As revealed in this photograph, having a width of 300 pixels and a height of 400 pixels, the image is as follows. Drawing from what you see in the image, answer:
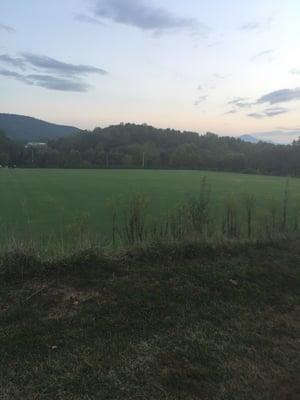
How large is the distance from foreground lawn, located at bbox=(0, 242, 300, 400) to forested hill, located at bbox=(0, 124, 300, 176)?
101 metres

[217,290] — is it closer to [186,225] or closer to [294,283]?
[294,283]

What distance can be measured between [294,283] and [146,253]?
2067mm

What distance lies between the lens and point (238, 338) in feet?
13.4

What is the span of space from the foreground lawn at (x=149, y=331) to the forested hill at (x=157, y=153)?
10089 centimetres

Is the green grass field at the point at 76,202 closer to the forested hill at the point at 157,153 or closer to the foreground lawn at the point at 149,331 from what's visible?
the foreground lawn at the point at 149,331

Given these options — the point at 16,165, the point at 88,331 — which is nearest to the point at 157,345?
the point at 88,331

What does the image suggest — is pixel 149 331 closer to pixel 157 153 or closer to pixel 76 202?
pixel 76 202

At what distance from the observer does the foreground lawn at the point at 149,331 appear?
10.6 feet

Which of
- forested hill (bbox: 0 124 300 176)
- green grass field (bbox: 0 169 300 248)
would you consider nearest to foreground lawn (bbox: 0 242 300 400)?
green grass field (bbox: 0 169 300 248)

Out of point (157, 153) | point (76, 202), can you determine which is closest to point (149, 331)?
point (76, 202)

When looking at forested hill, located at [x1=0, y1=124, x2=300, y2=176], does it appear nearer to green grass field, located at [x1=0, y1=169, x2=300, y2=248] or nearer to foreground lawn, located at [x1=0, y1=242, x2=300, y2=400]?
green grass field, located at [x1=0, y1=169, x2=300, y2=248]

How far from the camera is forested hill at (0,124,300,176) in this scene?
113 meters

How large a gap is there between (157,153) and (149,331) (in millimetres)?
127263

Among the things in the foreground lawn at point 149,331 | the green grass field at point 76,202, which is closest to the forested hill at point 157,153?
the green grass field at point 76,202
